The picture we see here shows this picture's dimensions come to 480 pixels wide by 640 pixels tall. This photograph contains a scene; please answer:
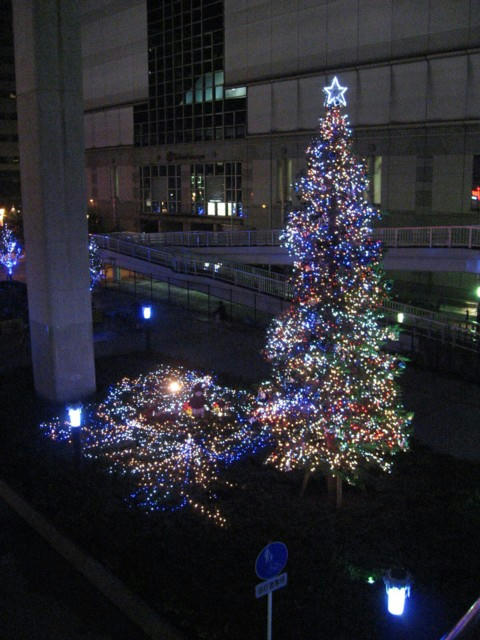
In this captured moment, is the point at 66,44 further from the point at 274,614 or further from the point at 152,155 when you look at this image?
the point at 152,155

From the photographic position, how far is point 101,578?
7.81 meters

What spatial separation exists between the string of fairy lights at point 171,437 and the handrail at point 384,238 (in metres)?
7.49

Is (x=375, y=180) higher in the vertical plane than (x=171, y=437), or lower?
higher

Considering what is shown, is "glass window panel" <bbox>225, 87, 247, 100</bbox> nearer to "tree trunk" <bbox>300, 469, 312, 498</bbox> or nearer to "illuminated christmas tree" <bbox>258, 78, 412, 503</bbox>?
"illuminated christmas tree" <bbox>258, 78, 412, 503</bbox>

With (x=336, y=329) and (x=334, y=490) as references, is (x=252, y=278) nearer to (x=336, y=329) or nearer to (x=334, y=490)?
(x=334, y=490)

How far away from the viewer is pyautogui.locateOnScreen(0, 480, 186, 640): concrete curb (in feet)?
22.6

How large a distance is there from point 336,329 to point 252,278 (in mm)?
15586

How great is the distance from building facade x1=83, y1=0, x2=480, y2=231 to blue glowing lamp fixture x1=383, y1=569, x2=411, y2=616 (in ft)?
82.7

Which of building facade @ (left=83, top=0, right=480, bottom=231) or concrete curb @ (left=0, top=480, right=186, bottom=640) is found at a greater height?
building facade @ (left=83, top=0, right=480, bottom=231)

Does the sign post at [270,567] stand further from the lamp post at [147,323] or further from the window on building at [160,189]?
the window on building at [160,189]

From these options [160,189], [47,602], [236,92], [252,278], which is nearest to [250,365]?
[252,278]

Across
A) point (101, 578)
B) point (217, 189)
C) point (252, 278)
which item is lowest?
point (101, 578)

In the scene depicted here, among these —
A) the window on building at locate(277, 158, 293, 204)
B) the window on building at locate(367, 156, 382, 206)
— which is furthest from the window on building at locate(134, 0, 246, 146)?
the window on building at locate(367, 156, 382, 206)

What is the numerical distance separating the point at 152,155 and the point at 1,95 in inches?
2107
